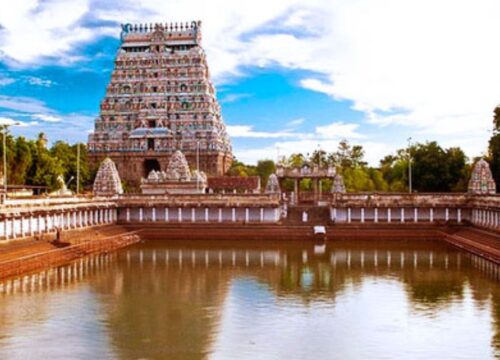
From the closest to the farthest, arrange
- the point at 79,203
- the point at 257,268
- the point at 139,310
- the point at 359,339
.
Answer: the point at 359,339 < the point at 139,310 < the point at 257,268 < the point at 79,203

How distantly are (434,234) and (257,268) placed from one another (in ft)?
67.1

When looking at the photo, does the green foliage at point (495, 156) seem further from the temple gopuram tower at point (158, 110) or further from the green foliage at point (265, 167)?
the green foliage at point (265, 167)

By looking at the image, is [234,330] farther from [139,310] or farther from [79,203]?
[79,203]

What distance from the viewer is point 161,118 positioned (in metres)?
90.7

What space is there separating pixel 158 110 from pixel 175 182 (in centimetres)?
2272

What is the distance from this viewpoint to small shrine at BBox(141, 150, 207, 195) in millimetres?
69750

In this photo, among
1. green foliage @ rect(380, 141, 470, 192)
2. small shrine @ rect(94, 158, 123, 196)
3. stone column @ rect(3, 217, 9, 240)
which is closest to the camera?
stone column @ rect(3, 217, 9, 240)

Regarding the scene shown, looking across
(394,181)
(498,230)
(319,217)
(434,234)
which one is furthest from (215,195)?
(394,181)

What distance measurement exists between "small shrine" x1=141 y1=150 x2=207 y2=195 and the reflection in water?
25.4m

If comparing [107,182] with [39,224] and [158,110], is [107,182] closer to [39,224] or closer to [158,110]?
[39,224]

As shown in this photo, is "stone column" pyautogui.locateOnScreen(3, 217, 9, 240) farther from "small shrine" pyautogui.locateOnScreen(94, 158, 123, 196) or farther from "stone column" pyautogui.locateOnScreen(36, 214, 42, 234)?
"small shrine" pyautogui.locateOnScreen(94, 158, 123, 196)

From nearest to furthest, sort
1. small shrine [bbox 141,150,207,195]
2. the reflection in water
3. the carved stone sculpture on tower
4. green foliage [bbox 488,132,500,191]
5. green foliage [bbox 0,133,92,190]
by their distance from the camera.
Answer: the reflection in water, green foliage [bbox 488,132,500,191], green foliage [bbox 0,133,92,190], small shrine [bbox 141,150,207,195], the carved stone sculpture on tower

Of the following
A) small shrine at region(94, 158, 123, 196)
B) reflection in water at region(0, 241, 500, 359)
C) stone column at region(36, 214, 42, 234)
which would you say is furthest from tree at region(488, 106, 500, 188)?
stone column at region(36, 214, 42, 234)

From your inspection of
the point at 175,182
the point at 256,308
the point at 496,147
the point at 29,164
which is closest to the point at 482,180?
the point at 496,147
